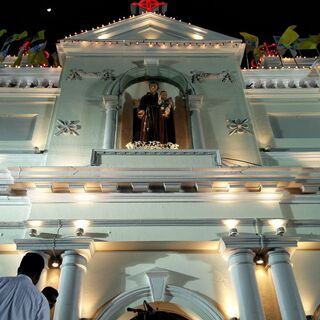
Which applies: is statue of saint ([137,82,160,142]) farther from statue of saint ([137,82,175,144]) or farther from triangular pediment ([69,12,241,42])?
triangular pediment ([69,12,241,42])

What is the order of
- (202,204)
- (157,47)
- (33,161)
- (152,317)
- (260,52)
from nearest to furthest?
(152,317)
(202,204)
(33,161)
(157,47)
(260,52)

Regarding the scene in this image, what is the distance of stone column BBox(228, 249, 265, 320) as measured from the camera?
8.40 metres

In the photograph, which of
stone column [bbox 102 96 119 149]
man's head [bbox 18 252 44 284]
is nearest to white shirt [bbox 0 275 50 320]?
man's head [bbox 18 252 44 284]

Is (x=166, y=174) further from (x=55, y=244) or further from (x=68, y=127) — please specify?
(x=68, y=127)

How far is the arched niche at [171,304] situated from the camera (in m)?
8.76

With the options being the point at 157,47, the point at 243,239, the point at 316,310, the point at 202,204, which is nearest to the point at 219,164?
the point at 202,204

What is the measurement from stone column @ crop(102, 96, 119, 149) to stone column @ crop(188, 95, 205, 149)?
191 cm

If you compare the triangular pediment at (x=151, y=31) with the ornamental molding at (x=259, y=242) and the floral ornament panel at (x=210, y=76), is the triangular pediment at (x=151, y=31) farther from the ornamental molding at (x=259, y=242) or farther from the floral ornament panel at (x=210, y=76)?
the ornamental molding at (x=259, y=242)

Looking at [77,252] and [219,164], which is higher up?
[219,164]

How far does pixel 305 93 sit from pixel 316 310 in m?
6.73

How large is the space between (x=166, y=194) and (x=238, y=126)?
3.08 metres

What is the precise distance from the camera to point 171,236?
31.9 ft

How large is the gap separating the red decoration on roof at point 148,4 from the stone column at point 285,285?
10.6m

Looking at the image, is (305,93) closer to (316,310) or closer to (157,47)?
(157,47)
